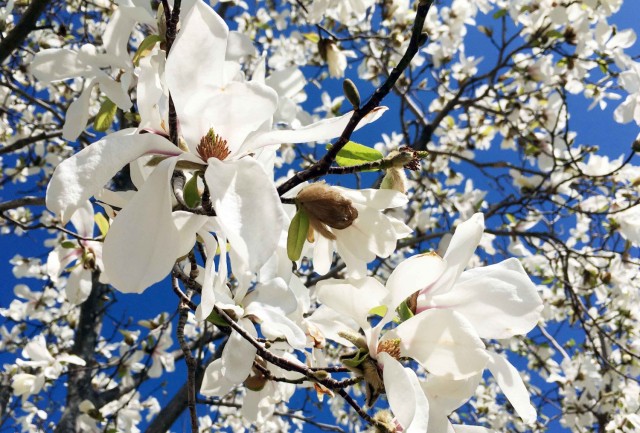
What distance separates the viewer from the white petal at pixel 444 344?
41cm

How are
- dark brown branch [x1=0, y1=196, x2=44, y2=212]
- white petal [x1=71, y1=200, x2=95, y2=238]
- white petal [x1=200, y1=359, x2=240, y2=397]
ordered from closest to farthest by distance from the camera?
white petal [x1=200, y1=359, x2=240, y2=397], dark brown branch [x1=0, y1=196, x2=44, y2=212], white petal [x1=71, y1=200, x2=95, y2=238]

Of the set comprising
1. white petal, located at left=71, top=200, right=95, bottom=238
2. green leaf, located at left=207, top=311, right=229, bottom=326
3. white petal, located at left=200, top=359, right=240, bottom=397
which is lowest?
white petal, located at left=71, top=200, right=95, bottom=238

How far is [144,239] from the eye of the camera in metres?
0.37

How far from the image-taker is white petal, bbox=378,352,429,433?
390 mm

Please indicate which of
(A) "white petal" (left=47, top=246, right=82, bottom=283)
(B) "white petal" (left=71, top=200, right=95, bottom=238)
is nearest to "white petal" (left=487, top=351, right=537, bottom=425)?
(B) "white petal" (left=71, top=200, right=95, bottom=238)

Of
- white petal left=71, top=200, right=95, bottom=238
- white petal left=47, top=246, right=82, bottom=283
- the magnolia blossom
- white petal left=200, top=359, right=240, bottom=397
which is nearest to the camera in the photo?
white petal left=200, top=359, right=240, bottom=397

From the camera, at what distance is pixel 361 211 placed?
46 cm

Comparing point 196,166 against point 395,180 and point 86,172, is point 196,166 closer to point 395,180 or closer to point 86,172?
point 86,172

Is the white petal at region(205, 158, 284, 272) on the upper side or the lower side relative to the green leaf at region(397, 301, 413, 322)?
upper

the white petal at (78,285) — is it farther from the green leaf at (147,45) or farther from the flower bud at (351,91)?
the flower bud at (351,91)

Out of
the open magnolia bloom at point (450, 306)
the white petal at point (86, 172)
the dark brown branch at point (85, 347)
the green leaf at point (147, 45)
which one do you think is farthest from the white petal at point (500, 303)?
the dark brown branch at point (85, 347)

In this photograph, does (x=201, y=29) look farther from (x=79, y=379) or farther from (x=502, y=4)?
(x=502, y=4)

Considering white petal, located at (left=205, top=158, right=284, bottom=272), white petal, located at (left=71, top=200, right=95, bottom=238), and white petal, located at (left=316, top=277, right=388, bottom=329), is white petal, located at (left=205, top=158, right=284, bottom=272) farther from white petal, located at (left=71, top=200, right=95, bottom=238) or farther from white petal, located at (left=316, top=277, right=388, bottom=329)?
white petal, located at (left=71, top=200, right=95, bottom=238)

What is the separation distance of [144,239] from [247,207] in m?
0.09
